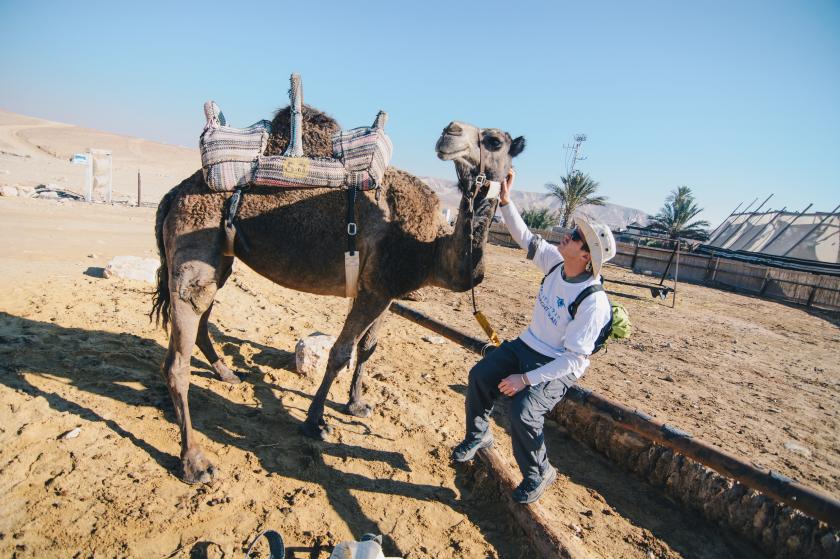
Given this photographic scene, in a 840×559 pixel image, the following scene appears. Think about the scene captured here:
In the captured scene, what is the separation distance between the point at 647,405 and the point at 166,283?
18.8 ft

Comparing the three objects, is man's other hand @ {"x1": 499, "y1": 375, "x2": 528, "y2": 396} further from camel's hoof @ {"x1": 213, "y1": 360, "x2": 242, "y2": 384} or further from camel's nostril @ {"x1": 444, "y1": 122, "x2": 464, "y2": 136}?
camel's hoof @ {"x1": 213, "y1": 360, "x2": 242, "y2": 384}

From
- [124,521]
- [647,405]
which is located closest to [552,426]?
[647,405]

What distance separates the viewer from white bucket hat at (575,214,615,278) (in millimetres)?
2869

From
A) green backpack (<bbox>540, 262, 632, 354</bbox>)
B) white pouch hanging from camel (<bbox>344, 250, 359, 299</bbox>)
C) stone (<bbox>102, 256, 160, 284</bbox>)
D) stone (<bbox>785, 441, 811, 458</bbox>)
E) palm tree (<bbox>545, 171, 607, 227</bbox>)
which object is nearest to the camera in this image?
green backpack (<bbox>540, 262, 632, 354</bbox>)

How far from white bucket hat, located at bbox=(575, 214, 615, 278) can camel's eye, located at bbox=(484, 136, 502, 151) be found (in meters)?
0.86

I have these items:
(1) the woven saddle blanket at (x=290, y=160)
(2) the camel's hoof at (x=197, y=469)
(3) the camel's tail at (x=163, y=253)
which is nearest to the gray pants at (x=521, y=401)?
(1) the woven saddle blanket at (x=290, y=160)

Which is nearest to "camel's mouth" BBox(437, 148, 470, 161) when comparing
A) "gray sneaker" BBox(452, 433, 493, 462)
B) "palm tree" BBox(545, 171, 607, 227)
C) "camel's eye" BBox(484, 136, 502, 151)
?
"camel's eye" BBox(484, 136, 502, 151)

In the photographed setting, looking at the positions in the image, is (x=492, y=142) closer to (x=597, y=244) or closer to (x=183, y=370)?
(x=597, y=244)

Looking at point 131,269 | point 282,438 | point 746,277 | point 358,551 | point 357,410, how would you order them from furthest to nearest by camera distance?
point 746,277 → point 131,269 → point 357,410 → point 282,438 → point 358,551

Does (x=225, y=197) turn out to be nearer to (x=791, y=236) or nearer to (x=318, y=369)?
(x=318, y=369)

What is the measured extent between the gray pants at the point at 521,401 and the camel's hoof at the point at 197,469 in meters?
1.94

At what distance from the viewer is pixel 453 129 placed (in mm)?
3059

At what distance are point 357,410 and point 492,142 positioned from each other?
2.86 meters

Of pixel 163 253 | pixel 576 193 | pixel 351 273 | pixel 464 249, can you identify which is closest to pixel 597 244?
pixel 464 249
